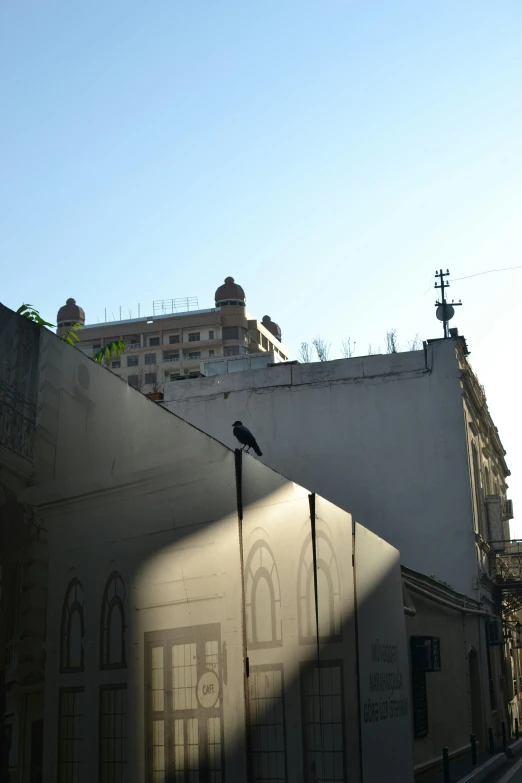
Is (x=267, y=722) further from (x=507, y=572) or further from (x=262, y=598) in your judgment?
(x=507, y=572)

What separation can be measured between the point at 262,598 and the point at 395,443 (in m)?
15.8

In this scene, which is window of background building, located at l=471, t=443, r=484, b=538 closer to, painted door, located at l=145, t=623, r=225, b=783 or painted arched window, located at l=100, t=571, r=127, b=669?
painted door, located at l=145, t=623, r=225, b=783

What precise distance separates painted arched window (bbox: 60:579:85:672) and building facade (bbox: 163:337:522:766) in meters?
17.2

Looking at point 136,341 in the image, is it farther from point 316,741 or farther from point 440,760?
point 316,741

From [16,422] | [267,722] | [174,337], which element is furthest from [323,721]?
[174,337]

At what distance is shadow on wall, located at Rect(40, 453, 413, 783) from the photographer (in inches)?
179

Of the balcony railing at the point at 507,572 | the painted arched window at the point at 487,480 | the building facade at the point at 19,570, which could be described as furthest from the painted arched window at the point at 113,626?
the painted arched window at the point at 487,480

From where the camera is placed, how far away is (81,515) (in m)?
4.58

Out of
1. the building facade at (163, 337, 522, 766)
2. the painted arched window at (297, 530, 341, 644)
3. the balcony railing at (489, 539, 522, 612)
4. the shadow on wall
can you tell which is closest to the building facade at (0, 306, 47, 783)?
the shadow on wall

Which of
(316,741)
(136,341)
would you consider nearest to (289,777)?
(316,741)

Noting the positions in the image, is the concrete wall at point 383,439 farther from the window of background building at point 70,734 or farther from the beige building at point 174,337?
the beige building at point 174,337

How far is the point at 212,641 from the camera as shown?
19.2 ft

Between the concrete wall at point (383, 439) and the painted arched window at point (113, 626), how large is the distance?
57.0 ft

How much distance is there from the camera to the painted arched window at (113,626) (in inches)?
186
